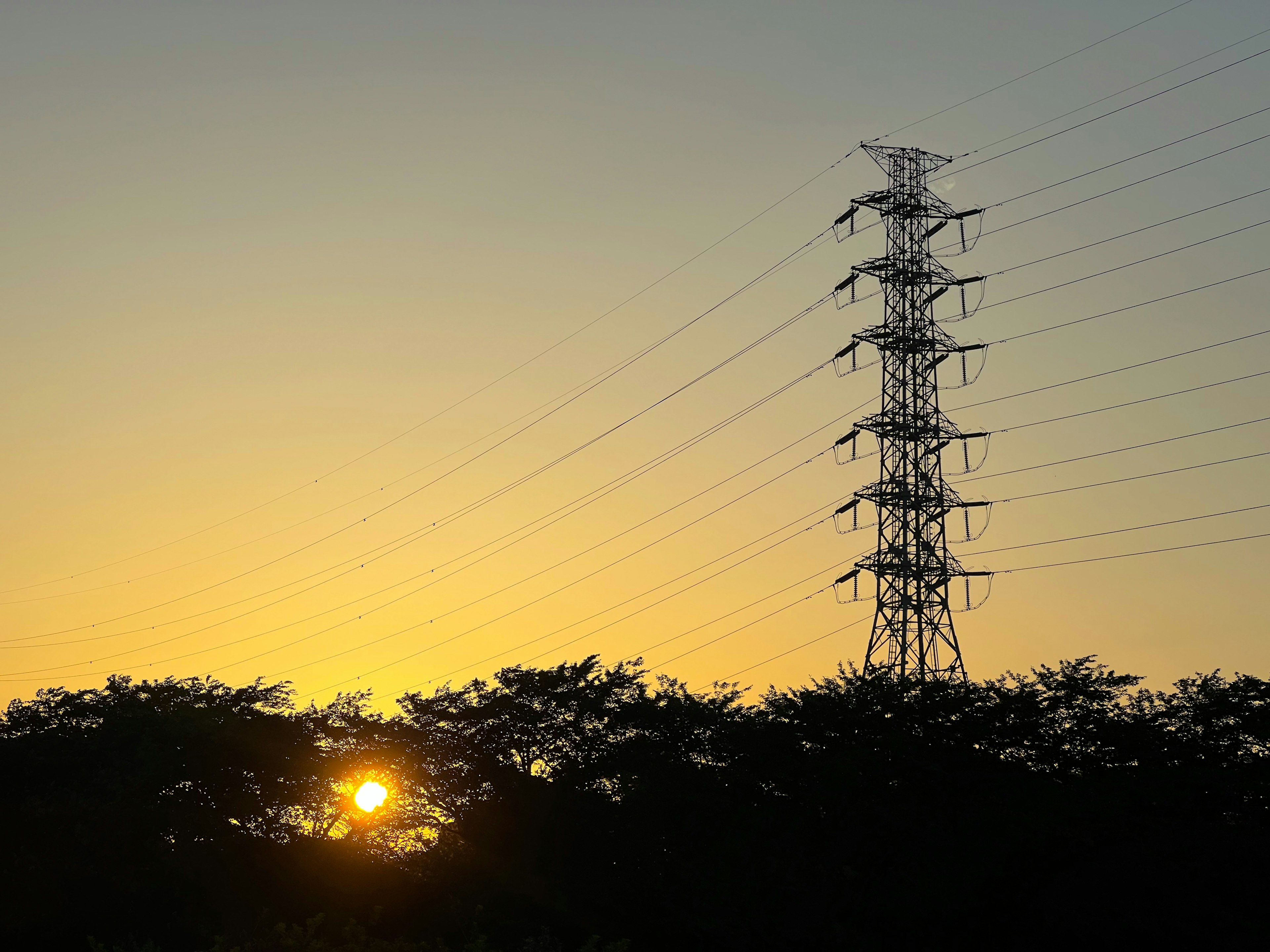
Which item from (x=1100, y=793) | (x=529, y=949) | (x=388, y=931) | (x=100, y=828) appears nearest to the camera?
(x=529, y=949)

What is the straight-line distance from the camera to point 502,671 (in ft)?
194

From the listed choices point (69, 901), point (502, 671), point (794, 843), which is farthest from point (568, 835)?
point (69, 901)

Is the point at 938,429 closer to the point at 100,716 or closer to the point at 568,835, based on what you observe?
the point at 568,835

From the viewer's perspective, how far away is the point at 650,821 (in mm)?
43719

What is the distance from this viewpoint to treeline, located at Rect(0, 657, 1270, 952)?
1396 inches

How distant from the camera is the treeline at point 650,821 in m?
35.5

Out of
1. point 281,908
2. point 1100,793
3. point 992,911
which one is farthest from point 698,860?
point 281,908

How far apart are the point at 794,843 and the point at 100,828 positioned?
28.2 metres

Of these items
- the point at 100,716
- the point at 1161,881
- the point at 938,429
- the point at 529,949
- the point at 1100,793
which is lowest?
the point at 529,949

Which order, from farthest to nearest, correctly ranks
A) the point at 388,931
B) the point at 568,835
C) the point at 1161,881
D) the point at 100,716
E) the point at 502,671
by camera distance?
1. the point at 100,716
2. the point at 502,671
3. the point at 568,835
4. the point at 388,931
5. the point at 1161,881

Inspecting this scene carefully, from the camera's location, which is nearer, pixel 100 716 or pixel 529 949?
pixel 529 949

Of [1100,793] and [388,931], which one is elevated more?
[1100,793]

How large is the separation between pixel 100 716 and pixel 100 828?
13.2 metres

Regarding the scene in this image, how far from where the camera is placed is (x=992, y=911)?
117 ft
